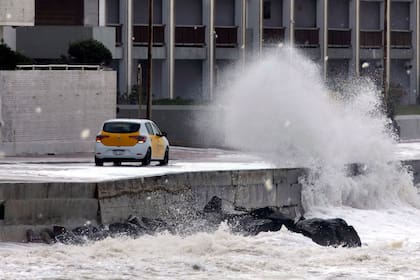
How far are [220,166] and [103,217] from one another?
39.0 ft

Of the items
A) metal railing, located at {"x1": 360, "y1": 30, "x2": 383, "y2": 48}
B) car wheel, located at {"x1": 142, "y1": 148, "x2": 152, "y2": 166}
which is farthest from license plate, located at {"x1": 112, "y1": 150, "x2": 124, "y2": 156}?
metal railing, located at {"x1": 360, "y1": 30, "x2": 383, "y2": 48}

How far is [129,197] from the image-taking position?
29.4 m

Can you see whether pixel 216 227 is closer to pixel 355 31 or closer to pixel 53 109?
pixel 53 109

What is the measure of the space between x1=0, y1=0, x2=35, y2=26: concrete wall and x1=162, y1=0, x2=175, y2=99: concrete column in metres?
23.0

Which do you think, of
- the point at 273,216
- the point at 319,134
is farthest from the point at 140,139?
the point at 273,216

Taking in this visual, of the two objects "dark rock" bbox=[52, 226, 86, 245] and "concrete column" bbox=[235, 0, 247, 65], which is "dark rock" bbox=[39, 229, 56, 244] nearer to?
"dark rock" bbox=[52, 226, 86, 245]

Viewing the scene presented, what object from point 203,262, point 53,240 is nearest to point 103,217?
point 53,240

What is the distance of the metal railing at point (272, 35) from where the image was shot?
75.2m

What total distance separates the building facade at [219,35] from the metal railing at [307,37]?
53 mm

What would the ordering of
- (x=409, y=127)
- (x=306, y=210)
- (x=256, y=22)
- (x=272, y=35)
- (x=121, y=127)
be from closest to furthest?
(x=306, y=210) → (x=121, y=127) → (x=409, y=127) → (x=256, y=22) → (x=272, y=35)

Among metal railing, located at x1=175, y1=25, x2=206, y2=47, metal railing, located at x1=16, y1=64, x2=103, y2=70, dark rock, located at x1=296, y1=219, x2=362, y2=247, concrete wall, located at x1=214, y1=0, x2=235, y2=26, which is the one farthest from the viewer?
concrete wall, located at x1=214, y1=0, x2=235, y2=26

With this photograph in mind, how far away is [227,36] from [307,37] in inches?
228

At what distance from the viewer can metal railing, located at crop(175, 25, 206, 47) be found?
72.0m

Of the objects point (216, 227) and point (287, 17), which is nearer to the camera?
point (216, 227)
